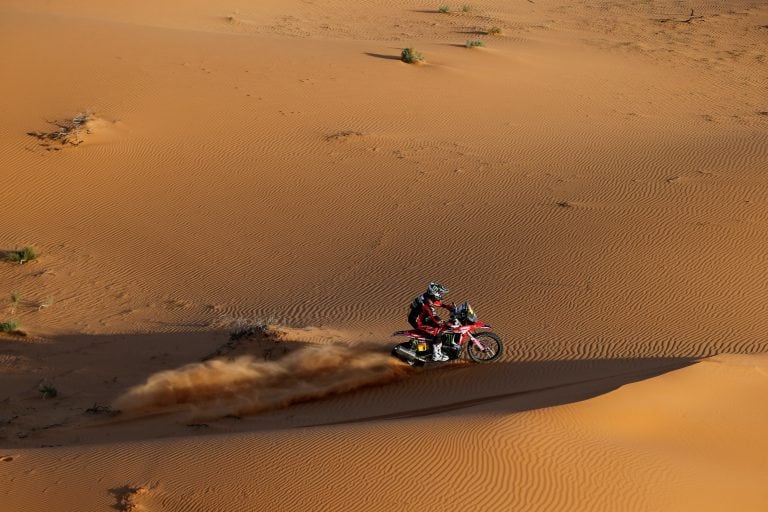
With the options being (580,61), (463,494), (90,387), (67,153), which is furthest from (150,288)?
(580,61)

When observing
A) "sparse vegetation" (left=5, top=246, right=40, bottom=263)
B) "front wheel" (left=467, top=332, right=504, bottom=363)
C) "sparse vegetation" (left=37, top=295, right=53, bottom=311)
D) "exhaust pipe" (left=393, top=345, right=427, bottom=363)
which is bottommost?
"exhaust pipe" (left=393, top=345, right=427, bottom=363)

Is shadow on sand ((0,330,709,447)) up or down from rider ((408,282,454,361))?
down

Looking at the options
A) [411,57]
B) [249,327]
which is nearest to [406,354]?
[249,327]

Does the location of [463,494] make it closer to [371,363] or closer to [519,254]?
[371,363]

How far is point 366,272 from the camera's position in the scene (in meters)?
13.8

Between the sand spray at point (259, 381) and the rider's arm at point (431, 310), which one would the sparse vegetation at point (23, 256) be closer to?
the sand spray at point (259, 381)

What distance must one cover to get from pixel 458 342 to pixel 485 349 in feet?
1.30

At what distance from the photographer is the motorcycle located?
1050 cm

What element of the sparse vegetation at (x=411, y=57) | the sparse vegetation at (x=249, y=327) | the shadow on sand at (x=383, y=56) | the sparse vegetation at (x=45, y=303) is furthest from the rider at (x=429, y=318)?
the shadow on sand at (x=383, y=56)

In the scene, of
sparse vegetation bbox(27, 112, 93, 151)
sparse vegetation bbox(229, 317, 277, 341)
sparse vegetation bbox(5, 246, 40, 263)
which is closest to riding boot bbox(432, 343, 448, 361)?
sparse vegetation bbox(229, 317, 277, 341)

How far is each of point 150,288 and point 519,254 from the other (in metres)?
6.09

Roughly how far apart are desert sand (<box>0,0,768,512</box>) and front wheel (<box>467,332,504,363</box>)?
173 millimetres

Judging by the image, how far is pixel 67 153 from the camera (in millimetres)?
17469

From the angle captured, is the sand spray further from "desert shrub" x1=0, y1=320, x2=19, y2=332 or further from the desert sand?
"desert shrub" x1=0, y1=320, x2=19, y2=332
